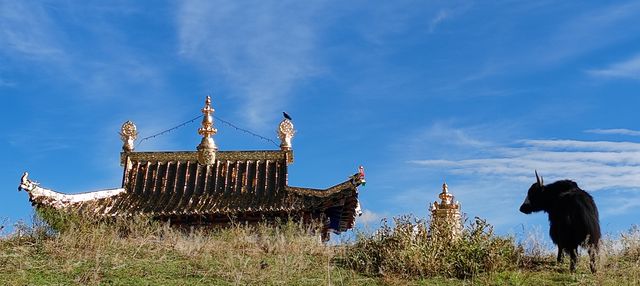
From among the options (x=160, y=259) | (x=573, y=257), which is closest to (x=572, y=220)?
(x=573, y=257)

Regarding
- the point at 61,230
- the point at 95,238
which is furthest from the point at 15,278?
the point at 61,230

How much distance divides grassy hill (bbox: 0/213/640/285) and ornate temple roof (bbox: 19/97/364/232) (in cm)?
536

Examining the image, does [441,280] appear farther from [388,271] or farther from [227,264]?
[227,264]

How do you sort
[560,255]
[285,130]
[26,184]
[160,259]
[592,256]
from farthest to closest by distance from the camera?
1. [285,130]
2. [26,184]
3. [560,255]
4. [592,256]
5. [160,259]

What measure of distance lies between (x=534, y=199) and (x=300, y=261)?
4784mm

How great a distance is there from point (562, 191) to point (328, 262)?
4.53 metres

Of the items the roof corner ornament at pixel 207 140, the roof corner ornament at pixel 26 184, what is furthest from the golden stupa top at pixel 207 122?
the roof corner ornament at pixel 26 184

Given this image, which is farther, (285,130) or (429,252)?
(285,130)

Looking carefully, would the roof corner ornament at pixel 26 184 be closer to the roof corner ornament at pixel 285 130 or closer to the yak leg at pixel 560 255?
the roof corner ornament at pixel 285 130

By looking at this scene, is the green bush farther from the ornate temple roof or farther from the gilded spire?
the gilded spire

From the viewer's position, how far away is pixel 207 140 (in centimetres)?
2400

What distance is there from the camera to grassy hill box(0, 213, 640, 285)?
12.2 m

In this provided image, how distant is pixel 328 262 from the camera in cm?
1348

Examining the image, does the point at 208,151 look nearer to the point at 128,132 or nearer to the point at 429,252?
the point at 128,132
